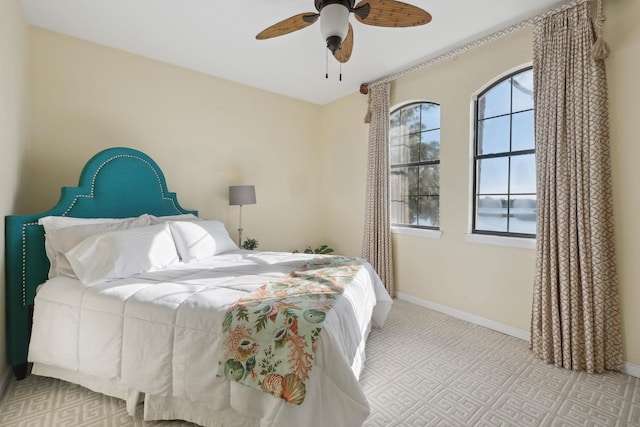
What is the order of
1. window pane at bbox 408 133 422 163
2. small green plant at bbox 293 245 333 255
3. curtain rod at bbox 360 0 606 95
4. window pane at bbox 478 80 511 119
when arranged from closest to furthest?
curtain rod at bbox 360 0 606 95 < window pane at bbox 478 80 511 119 < window pane at bbox 408 133 422 163 < small green plant at bbox 293 245 333 255

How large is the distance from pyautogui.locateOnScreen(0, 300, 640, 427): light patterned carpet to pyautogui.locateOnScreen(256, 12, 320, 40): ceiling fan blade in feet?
8.11

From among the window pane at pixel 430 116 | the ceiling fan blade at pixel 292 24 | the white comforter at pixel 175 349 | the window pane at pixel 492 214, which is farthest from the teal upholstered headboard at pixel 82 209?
the window pane at pixel 492 214

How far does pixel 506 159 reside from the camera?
10.1 ft

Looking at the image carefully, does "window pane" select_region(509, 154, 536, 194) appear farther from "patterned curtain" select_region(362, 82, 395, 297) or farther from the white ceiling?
"patterned curtain" select_region(362, 82, 395, 297)

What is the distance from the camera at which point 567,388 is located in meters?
2.14

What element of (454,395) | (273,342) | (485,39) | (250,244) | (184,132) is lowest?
(454,395)

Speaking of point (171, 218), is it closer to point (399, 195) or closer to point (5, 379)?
point (5, 379)

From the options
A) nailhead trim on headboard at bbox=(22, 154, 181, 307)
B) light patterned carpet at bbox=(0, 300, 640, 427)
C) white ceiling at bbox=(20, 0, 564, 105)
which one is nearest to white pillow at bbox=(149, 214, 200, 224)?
nailhead trim on headboard at bbox=(22, 154, 181, 307)

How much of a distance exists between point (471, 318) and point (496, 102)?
2.19 metres

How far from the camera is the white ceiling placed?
252 cm

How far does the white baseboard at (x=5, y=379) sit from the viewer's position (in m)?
2.04

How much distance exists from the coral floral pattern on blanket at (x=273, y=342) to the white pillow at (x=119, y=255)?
3.56 ft

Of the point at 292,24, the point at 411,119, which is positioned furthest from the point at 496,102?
the point at 292,24

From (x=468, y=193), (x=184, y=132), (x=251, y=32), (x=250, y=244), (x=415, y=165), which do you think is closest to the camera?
(x=251, y=32)
